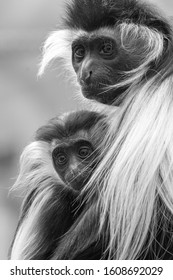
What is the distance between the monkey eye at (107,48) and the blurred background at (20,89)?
0.71m

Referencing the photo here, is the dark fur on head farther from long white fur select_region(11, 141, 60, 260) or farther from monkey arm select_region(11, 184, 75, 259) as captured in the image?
monkey arm select_region(11, 184, 75, 259)

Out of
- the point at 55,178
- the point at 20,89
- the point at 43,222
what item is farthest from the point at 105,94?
the point at 20,89

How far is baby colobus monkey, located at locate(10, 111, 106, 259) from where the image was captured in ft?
12.1

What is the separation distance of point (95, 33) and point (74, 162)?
1.75ft

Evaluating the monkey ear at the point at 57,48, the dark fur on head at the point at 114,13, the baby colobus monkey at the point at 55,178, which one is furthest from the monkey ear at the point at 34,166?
the dark fur on head at the point at 114,13

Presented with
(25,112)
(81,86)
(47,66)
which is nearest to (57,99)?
(25,112)

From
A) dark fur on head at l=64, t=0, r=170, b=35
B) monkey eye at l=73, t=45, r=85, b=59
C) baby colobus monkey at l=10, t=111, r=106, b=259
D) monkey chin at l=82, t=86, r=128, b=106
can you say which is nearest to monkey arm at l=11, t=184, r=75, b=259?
baby colobus monkey at l=10, t=111, r=106, b=259

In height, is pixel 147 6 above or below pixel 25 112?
above

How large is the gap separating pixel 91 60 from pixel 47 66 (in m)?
0.47

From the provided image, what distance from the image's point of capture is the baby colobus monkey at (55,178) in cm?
369

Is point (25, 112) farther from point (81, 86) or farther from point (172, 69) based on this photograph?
point (172, 69)

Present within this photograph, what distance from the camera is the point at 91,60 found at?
147 inches
